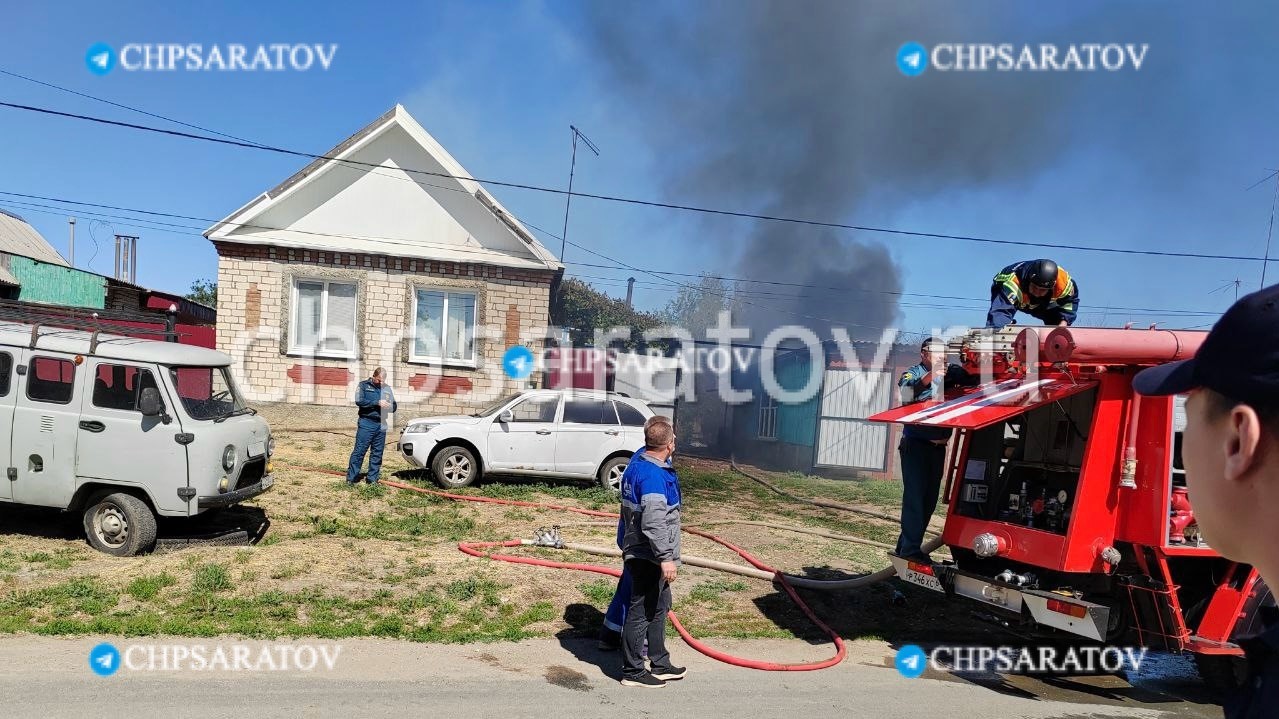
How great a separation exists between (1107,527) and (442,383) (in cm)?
1444

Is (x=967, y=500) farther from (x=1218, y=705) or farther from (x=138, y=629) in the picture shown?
(x=138, y=629)

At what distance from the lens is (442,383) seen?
58.6 feet

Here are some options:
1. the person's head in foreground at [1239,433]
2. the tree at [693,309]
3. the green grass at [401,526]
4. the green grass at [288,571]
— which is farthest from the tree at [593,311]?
the person's head in foreground at [1239,433]

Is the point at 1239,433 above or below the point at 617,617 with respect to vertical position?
above

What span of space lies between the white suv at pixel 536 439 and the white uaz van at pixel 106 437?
4.32m

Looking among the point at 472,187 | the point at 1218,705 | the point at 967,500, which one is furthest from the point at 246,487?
the point at 472,187

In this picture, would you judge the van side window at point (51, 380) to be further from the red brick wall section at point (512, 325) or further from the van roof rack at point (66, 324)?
the red brick wall section at point (512, 325)

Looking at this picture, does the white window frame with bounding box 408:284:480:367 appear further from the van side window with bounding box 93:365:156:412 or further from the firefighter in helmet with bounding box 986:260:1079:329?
the firefighter in helmet with bounding box 986:260:1079:329

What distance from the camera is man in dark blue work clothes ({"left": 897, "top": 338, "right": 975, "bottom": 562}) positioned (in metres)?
7.00

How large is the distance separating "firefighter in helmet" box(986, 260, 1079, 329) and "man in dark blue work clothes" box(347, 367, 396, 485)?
8427mm

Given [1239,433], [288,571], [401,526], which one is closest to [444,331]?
[401,526]

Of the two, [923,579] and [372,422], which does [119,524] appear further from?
[923,579]

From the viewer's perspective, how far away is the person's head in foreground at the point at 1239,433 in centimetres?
115

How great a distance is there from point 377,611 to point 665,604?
8.34 ft
